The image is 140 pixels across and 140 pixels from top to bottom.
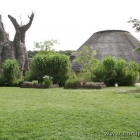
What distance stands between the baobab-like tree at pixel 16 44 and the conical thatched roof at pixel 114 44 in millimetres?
6150

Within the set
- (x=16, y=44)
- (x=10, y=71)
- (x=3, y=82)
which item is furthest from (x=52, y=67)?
(x=16, y=44)

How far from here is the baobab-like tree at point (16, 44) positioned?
2422cm

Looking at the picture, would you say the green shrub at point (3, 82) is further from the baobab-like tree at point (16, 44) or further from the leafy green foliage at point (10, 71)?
the baobab-like tree at point (16, 44)

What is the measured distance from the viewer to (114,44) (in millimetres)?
30422

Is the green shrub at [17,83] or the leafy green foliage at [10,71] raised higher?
the leafy green foliage at [10,71]

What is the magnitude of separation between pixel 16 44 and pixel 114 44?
12.4 m

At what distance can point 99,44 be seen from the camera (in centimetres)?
3070

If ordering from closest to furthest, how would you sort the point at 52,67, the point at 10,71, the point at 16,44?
1. the point at 10,71
2. the point at 52,67
3. the point at 16,44

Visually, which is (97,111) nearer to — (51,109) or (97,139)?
(51,109)

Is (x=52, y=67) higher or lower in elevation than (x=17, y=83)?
higher

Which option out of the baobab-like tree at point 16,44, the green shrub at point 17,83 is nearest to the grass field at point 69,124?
the green shrub at point 17,83

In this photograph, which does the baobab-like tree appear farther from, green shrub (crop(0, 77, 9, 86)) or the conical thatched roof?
green shrub (crop(0, 77, 9, 86))

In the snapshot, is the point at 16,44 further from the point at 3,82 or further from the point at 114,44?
the point at 114,44

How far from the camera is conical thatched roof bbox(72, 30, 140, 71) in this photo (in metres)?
28.9
